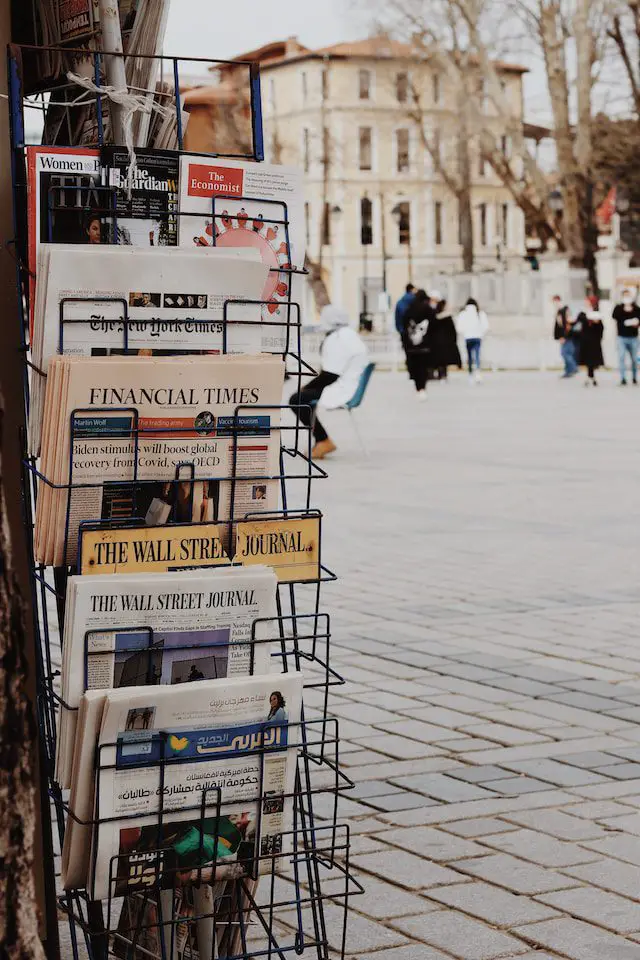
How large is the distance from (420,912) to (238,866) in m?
1.02

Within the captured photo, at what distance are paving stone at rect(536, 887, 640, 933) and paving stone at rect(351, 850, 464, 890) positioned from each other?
281 mm

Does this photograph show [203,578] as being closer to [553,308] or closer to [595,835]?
[595,835]

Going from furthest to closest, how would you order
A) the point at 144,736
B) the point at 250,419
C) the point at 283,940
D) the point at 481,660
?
the point at 481,660
the point at 283,940
the point at 250,419
the point at 144,736

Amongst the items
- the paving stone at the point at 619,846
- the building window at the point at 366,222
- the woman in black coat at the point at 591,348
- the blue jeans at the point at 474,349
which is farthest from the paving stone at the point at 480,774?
the building window at the point at 366,222

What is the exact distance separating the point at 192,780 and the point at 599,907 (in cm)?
142

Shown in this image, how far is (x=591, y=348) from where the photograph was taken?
31.6m

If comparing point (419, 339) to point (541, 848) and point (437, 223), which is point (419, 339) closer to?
point (541, 848)

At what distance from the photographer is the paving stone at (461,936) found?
355 centimetres

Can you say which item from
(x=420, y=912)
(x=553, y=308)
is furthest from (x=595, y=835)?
(x=553, y=308)

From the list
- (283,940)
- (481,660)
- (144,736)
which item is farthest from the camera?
(481,660)

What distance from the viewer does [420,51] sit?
153 feet

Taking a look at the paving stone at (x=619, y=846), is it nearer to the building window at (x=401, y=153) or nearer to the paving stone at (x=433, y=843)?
the paving stone at (x=433, y=843)

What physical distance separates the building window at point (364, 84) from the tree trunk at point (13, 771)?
105 meters

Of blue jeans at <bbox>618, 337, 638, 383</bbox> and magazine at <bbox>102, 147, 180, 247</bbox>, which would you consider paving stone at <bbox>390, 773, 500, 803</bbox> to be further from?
blue jeans at <bbox>618, 337, 638, 383</bbox>
